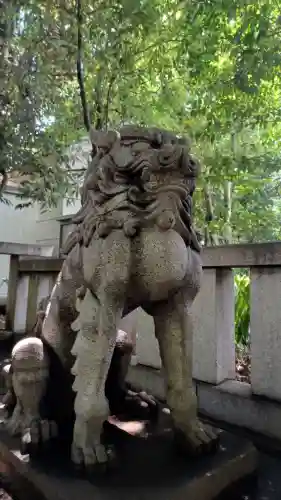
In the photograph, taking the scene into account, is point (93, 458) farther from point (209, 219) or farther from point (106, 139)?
point (209, 219)

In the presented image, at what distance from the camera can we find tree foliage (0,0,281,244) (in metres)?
2.78

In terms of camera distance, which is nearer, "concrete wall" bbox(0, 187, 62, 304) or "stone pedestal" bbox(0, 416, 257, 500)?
"stone pedestal" bbox(0, 416, 257, 500)

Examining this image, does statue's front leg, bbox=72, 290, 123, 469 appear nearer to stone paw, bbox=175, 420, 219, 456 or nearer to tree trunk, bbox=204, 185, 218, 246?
stone paw, bbox=175, 420, 219, 456

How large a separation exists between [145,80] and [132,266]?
10.6ft

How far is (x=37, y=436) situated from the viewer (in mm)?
1384

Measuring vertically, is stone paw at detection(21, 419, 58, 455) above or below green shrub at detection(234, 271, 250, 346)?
below

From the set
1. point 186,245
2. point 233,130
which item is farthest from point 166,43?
point 186,245

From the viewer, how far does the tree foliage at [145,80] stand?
9.13ft

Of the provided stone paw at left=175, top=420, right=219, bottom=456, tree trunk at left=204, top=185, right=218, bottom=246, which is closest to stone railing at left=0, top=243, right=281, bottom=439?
stone paw at left=175, top=420, right=219, bottom=456

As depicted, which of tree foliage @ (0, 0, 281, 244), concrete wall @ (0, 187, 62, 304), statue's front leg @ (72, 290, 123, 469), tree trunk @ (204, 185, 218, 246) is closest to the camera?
statue's front leg @ (72, 290, 123, 469)

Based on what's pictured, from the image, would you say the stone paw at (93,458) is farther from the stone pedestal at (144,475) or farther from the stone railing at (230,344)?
→ the stone railing at (230,344)

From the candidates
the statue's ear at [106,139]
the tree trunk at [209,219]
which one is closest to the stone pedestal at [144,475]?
the statue's ear at [106,139]

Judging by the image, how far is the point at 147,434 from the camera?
153 centimetres

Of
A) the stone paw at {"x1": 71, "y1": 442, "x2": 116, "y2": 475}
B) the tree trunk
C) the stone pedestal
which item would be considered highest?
Answer: the tree trunk
